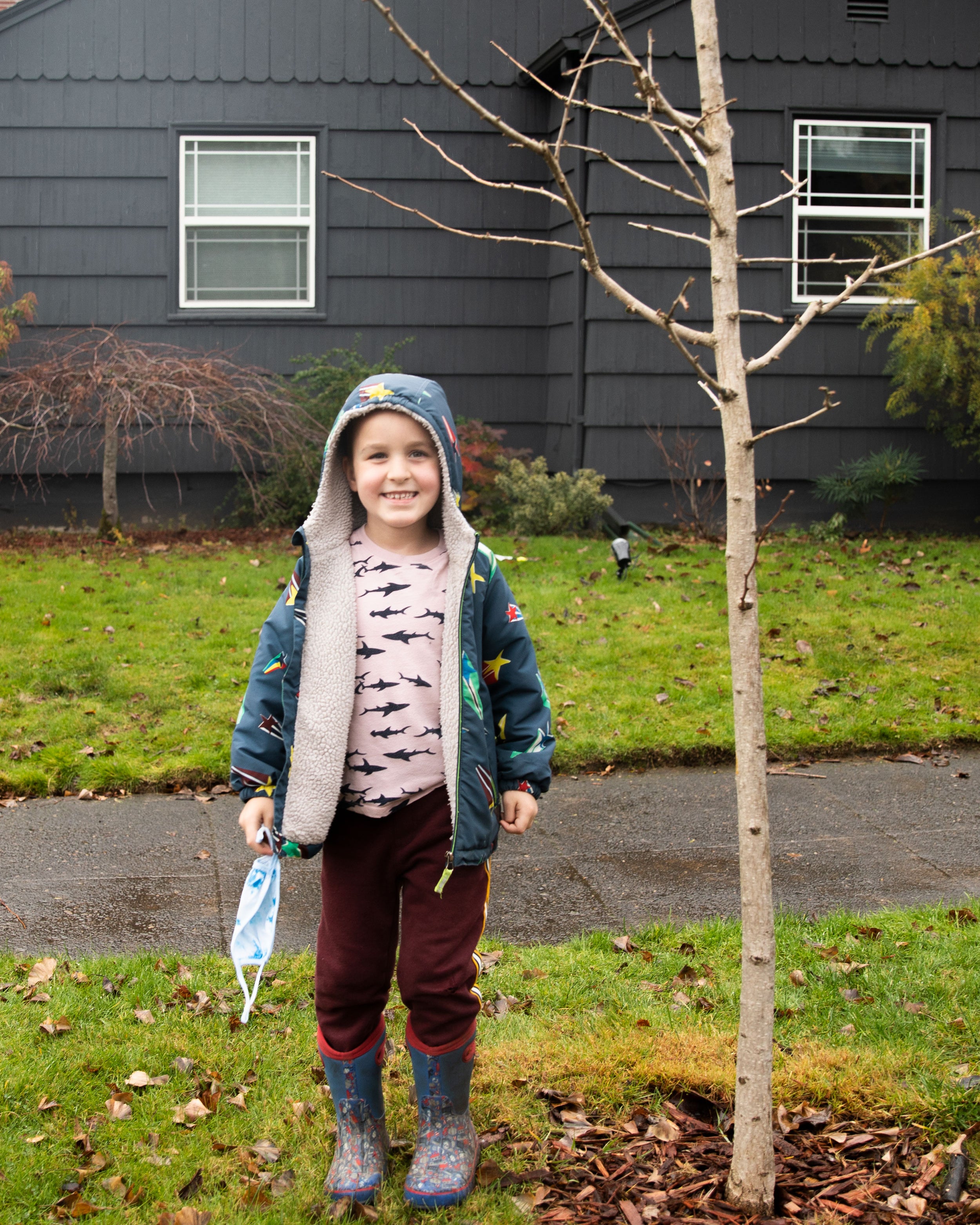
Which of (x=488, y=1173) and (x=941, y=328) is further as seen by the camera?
(x=941, y=328)

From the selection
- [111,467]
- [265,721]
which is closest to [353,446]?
[265,721]

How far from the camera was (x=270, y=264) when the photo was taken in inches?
423

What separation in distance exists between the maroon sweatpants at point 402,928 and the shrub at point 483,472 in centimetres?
735

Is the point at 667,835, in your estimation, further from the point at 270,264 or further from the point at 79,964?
the point at 270,264

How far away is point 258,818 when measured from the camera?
97.3 inches

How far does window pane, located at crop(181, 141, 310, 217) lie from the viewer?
34.8 ft

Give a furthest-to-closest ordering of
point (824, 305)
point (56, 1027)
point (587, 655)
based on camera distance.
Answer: point (587, 655)
point (56, 1027)
point (824, 305)

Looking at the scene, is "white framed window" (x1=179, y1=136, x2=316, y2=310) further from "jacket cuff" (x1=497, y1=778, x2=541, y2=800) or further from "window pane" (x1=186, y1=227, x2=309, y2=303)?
"jacket cuff" (x1=497, y1=778, x2=541, y2=800)

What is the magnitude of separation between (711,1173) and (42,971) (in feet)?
6.27

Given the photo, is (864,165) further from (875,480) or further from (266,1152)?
(266,1152)

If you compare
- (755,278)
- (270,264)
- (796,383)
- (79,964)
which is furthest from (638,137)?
(79,964)

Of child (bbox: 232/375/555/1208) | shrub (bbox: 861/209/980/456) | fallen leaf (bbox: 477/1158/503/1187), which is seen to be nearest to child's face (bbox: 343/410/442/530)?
child (bbox: 232/375/555/1208)

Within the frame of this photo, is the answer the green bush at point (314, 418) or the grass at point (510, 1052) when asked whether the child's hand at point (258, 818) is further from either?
the green bush at point (314, 418)

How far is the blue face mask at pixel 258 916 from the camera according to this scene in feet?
8.24
